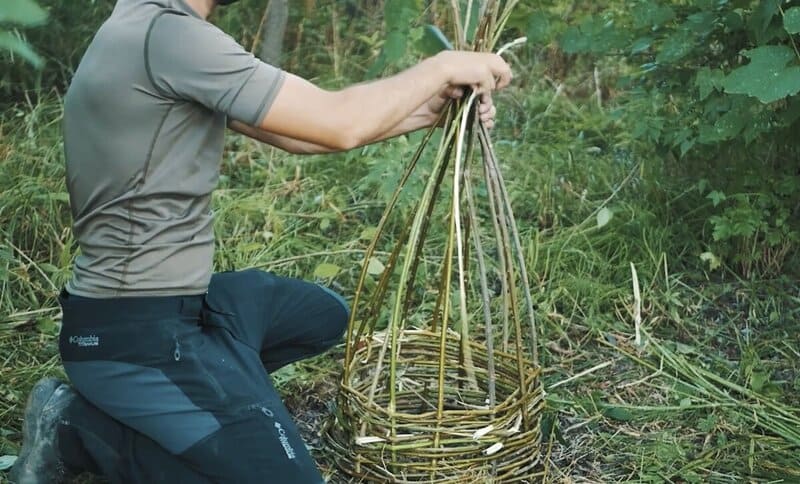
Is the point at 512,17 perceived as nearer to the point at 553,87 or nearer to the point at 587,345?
the point at 587,345

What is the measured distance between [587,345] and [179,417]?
5.04 ft

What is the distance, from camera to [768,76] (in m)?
2.67

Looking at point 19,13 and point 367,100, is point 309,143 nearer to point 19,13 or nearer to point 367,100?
point 367,100

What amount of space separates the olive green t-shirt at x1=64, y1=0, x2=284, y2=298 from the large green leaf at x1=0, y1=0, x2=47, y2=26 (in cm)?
113

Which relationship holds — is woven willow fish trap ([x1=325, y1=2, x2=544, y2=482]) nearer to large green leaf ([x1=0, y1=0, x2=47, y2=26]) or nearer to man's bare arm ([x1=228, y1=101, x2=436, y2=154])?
man's bare arm ([x1=228, y1=101, x2=436, y2=154])

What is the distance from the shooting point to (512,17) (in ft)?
10.9

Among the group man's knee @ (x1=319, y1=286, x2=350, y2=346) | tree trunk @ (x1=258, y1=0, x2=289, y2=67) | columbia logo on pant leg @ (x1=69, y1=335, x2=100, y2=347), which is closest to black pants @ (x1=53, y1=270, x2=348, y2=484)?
columbia logo on pant leg @ (x1=69, y1=335, x2=100, y2=347)

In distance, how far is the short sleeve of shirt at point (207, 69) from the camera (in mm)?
1947

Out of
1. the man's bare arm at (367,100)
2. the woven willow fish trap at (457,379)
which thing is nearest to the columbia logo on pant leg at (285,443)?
the woven willow fish trap at (457,379)

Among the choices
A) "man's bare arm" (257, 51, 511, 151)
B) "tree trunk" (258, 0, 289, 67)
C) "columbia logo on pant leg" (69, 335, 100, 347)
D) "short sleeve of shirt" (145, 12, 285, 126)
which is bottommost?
"columbia logo on pant leg" (69, 335, 100, 347)

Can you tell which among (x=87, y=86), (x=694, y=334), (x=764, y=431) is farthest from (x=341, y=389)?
(x=694, y=334)

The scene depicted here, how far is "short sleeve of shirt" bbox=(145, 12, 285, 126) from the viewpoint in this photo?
195 centimetres

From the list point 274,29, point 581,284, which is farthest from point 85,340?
point 274,29

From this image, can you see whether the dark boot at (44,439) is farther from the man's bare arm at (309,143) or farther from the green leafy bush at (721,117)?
the green leafy bush at (721,117)
